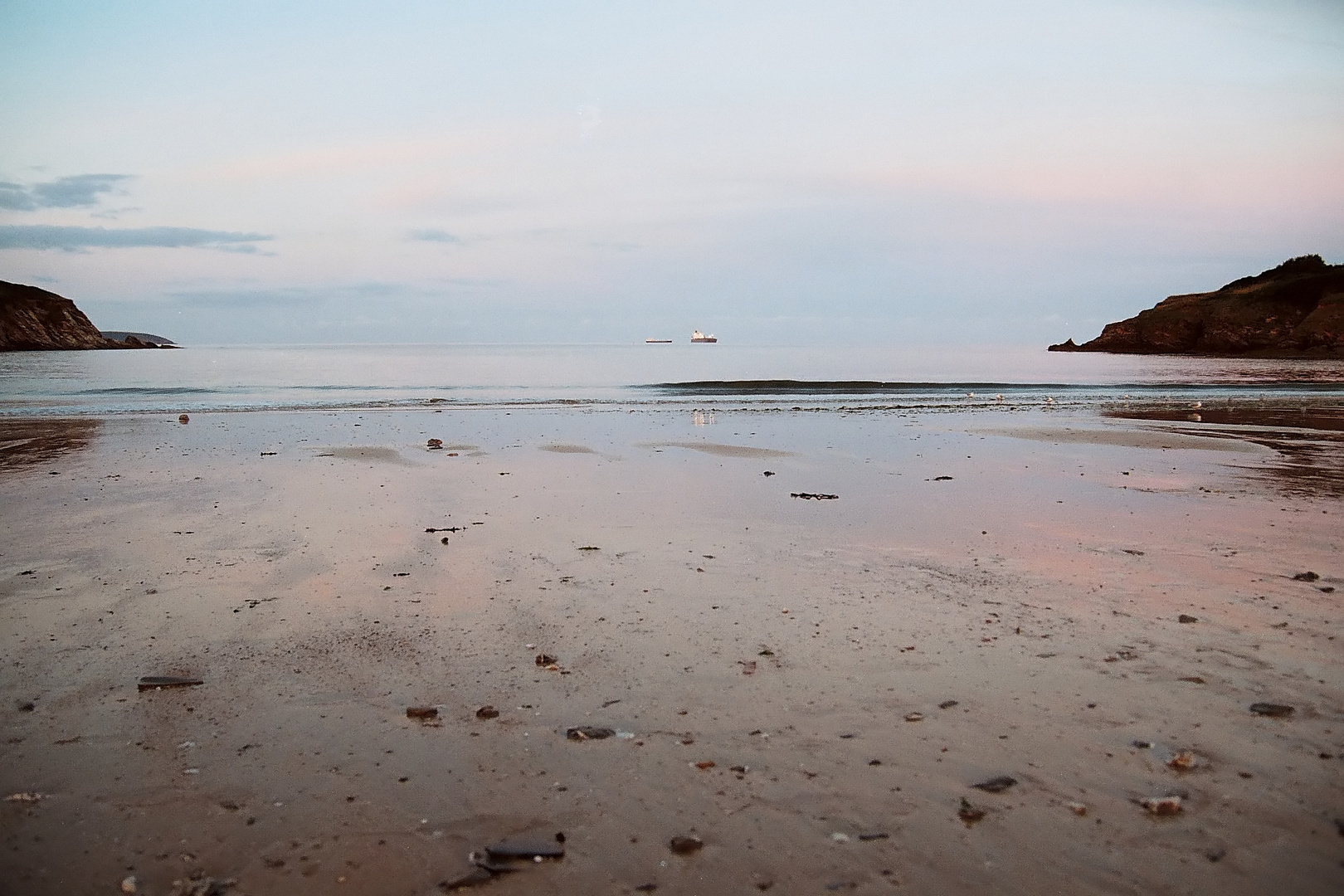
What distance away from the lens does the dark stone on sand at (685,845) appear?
3637mm

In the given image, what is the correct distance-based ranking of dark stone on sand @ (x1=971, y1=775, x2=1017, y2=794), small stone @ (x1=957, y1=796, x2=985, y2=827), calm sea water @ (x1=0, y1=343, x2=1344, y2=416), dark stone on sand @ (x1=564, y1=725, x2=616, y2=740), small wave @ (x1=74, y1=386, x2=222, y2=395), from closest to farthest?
small stone @ (x1=957, y1=796, x2=985, y2=827) → dark stone on sand @ (x1=971, y1=775, x2=1017, y2=794) → dark stone on sand @ (x1=564, y1=725, x2=616, y2=740) → calm sea water @ (x1=0, y1=343, x2=1344, y2=416) → small wave @ (x1=74, y1=386, x2=222, y2=395)

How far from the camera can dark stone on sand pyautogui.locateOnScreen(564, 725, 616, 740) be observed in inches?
183

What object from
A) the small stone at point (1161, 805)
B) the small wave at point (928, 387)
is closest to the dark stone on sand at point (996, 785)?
the small stone at point (1161, 805)

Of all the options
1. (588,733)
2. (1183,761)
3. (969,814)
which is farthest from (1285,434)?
(588,733)

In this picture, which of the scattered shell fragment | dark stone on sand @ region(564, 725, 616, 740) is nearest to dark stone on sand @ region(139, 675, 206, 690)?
dark stone on sand @ region(564, 725, 616, 740)

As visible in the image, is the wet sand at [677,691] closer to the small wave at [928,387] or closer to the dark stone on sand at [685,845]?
the dark stone on sand at [685,845]

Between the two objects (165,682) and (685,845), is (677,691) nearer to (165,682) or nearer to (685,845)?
(685,845)

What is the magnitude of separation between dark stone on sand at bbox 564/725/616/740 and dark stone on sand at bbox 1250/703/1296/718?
11.7 feet

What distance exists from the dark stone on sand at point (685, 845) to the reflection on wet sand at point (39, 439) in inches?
606

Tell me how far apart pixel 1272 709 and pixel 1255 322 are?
11453 centimetres

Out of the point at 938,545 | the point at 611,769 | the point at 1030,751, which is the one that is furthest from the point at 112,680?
the point at 938,545

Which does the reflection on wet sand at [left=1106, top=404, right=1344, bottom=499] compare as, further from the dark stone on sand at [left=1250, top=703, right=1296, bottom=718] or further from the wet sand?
the dark stone on sand at [left=1250, top=703, right=1296, bottom=718]

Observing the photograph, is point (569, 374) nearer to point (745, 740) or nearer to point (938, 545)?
point (938, 545)

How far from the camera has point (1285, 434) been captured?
20797 millimetres
